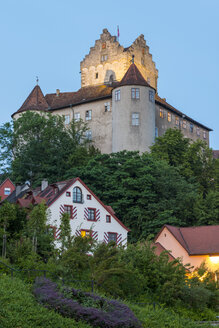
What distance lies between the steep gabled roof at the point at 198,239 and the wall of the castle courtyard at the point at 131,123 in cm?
2541

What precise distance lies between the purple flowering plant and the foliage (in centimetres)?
34

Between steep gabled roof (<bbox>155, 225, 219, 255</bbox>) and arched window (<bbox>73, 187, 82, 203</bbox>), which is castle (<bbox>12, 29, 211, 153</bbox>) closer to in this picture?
arched window (<bbox>73, 187, 82, 203</bbox>)

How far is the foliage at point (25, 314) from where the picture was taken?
757 inches

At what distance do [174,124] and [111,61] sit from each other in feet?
42.1

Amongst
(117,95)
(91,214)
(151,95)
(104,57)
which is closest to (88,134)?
(117,95)

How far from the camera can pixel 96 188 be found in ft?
193

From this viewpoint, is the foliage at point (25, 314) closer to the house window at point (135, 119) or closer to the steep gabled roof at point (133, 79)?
the house window at point (135, 119)

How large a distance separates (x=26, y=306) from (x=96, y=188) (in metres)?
38.2

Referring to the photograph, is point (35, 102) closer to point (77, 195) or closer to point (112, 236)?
point (77, 195)

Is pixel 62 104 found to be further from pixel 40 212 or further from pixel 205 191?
pixel 40 212

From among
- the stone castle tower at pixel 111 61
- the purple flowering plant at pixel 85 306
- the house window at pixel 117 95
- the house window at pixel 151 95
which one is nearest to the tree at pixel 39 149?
the house window at pixel 117 95

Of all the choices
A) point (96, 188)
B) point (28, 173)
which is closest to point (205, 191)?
point (96, 188)

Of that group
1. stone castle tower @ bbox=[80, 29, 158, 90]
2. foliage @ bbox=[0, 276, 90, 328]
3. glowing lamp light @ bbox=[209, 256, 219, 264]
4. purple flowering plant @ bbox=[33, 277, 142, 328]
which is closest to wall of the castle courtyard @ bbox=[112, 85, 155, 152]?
stone castle tower @ bbox=[80, 29, 158, 90]

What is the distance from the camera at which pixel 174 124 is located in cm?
8662
